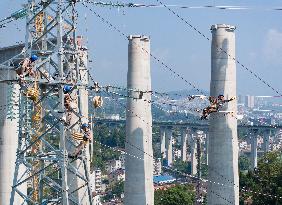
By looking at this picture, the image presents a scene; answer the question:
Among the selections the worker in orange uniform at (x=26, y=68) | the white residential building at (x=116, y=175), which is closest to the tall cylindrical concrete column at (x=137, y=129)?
the worker in orange uniform at (x=26, y=68)

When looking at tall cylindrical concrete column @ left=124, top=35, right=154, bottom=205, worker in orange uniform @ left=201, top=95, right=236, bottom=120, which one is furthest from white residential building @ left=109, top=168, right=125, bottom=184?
worker in orange uniform @ left=201, top=95, right=236, bottom=120

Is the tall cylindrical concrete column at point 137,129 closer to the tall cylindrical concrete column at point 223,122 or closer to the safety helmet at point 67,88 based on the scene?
the tall cylindrical concrete column at point 223,122

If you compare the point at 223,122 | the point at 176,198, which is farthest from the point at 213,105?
the point at 176,198

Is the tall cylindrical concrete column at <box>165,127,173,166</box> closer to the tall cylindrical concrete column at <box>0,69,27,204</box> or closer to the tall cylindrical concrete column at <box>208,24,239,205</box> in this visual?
the tall cylindrical concrete column at <box>0,69,27,204</box>

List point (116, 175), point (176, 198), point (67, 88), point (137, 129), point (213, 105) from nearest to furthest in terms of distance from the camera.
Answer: point (67, 88) → point (213, 105) → point (137, 129) → point (176, 198) → point (116, 175)

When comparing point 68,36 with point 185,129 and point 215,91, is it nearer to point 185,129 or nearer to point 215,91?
point 215,91

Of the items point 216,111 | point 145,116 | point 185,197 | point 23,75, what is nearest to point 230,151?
point 216,111

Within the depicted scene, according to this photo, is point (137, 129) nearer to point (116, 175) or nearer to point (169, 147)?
point (116, 175)
